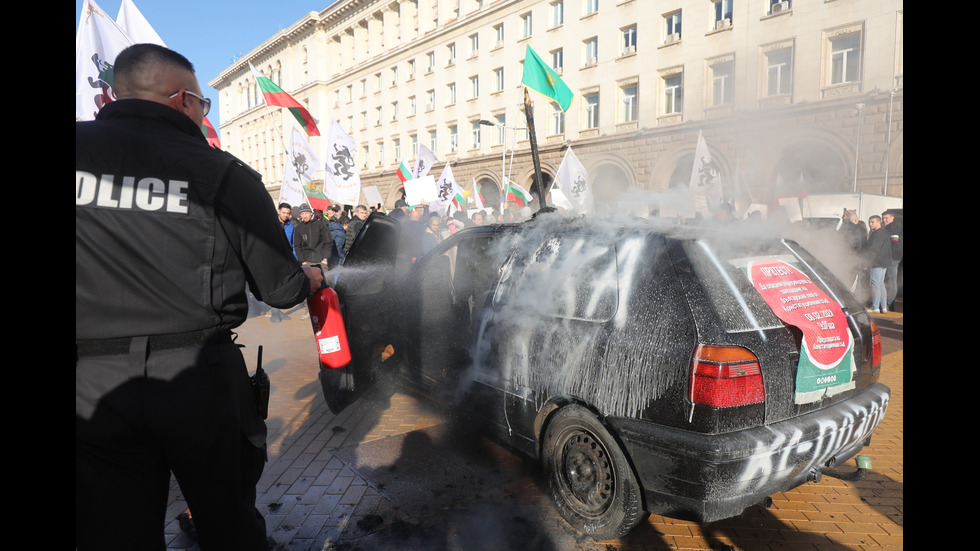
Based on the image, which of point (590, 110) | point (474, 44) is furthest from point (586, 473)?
point (474, 44)

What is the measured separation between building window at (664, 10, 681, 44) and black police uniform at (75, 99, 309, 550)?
79.2 feet

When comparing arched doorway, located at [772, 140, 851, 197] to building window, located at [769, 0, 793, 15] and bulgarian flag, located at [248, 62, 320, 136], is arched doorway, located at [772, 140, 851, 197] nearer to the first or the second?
building window, located at [769, 0, 793, 15]

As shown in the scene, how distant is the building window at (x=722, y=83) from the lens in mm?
20281

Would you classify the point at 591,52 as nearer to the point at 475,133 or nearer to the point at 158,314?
the point at 475,133

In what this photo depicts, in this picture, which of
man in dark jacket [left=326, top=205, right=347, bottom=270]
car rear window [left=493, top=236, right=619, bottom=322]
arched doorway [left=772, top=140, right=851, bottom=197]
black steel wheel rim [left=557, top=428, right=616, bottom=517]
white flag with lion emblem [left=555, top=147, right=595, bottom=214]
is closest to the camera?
black steel wheel rim [left=557, top=428, right=616, bottom=517]

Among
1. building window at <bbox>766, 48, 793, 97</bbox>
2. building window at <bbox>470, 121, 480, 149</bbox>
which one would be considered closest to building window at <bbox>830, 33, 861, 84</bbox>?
building window at <bbox>766, 48, 793, 97</bbox>

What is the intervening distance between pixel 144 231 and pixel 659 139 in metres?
23.3

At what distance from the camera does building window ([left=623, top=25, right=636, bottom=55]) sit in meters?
23.8

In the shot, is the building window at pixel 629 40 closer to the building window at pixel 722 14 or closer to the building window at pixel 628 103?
the building window at pixel 628 103

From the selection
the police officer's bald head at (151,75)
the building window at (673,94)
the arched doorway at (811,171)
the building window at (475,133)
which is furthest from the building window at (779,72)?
the police officer's bald head at (151,75)

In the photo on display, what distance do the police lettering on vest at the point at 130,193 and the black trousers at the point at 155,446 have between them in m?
0.45

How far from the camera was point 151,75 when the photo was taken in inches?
71.4
